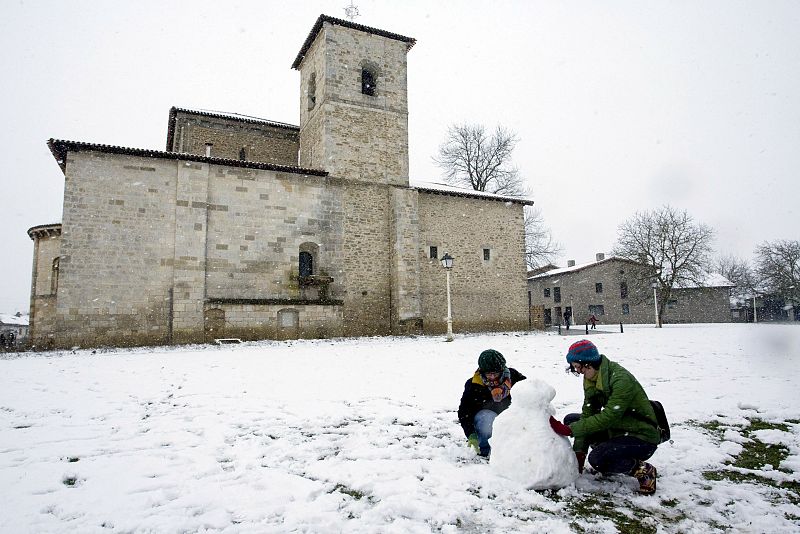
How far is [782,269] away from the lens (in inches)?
1581

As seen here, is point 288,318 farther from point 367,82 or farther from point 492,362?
point 492,362

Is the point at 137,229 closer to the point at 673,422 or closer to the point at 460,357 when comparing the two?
the point at 460,357

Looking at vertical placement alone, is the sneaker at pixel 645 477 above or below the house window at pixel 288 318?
below

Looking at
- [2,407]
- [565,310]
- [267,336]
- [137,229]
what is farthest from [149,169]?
[565,310]

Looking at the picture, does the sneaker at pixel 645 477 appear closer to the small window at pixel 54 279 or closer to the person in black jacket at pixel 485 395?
the person in black jacket at pixel 485 395

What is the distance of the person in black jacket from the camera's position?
145 inches

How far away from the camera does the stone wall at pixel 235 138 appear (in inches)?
787

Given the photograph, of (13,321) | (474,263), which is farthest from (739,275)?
(13,321)

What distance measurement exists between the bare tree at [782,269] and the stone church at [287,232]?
32.9 meters

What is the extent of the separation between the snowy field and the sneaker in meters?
0.07

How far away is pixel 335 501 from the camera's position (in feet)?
8.91

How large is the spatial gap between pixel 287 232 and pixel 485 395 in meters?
14.2

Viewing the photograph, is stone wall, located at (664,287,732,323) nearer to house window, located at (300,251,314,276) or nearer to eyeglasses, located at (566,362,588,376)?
house window, located at (300,251,314,276)

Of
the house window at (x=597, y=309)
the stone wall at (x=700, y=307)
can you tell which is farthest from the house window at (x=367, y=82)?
the stone wall at (x=700, y=307)
